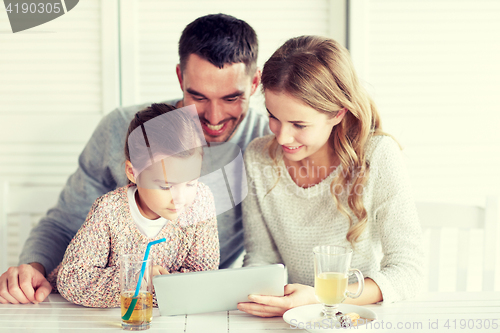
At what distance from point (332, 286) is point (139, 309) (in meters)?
0.38

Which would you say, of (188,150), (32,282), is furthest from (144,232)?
(32,282)

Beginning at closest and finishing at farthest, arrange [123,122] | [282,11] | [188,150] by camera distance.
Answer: [188,150], [123,122], [282,11]

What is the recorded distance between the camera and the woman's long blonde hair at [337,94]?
3.62ft

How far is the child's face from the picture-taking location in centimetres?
95

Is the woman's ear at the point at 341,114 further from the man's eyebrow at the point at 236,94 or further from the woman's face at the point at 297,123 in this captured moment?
the man's eyebrow at the point at 236,94

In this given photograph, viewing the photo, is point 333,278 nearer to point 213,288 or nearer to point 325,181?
point 213,288

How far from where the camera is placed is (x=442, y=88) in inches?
67.9

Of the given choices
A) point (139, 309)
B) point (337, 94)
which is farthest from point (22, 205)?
point (337, 94)

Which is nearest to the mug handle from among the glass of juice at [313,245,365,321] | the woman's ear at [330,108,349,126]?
the glass of juice at [313,245,365,321]

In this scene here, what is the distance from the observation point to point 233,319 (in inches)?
35.2

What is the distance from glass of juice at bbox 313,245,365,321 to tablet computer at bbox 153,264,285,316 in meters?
0.09

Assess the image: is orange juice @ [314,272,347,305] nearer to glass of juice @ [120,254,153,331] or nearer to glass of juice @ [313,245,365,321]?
glass of juice @ [313,245,365,321]

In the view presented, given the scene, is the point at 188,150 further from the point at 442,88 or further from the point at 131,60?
the point at 442,88

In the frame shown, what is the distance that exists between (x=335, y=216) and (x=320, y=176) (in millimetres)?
129
